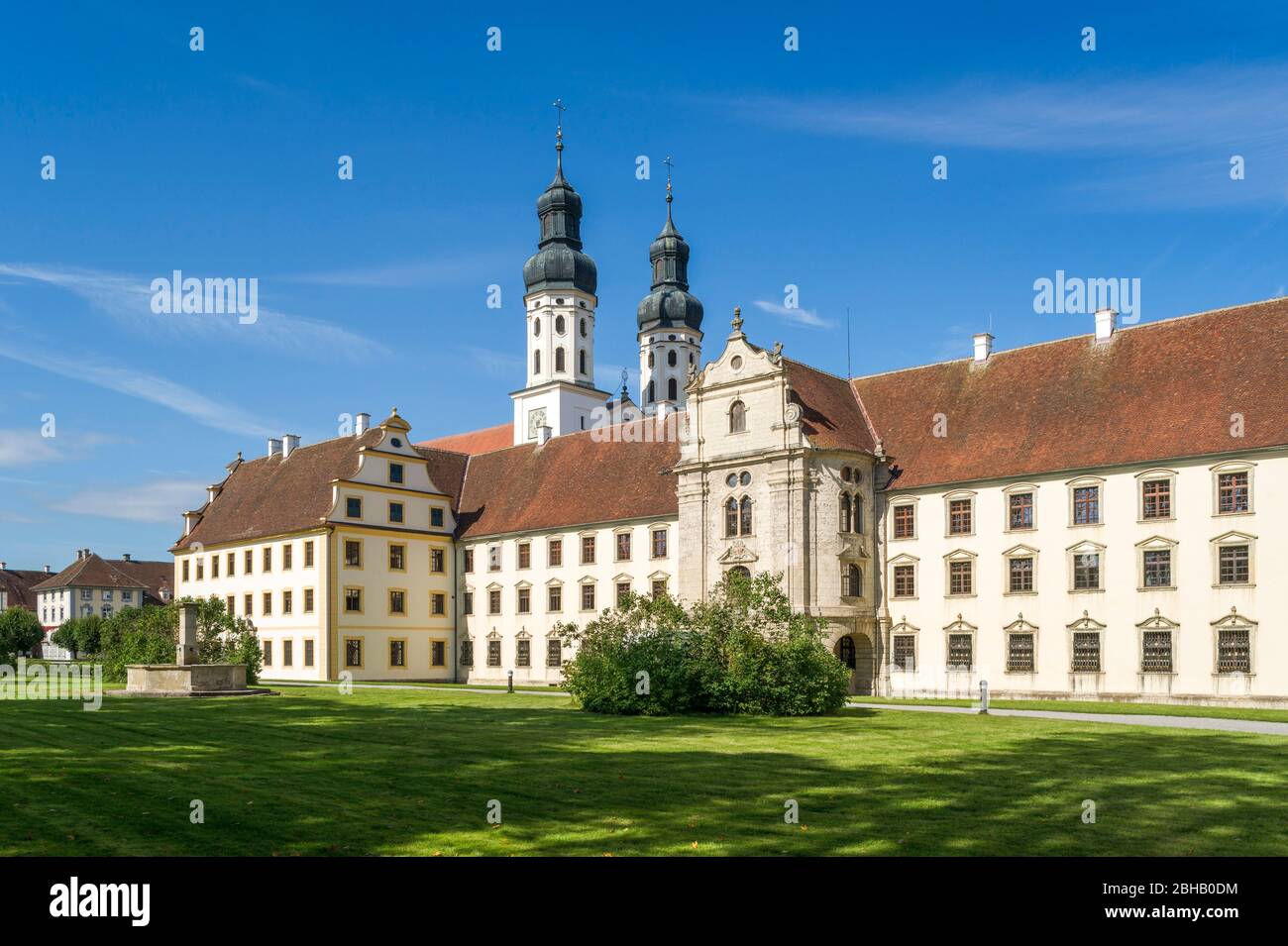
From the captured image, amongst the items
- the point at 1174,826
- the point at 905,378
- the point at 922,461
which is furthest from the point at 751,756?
the point at 905,378

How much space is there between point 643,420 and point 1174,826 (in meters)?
45.3

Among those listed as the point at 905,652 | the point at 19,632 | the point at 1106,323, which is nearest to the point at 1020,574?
the point at 905,652

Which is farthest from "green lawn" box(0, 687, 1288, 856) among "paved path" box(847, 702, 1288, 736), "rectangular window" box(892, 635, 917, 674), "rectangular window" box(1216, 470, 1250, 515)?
"rectangular window" box(892, 635, 917, 674)

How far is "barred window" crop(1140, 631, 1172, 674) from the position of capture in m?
38.3

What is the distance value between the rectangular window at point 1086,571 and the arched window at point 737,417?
14178mm

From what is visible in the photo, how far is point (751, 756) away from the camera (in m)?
20.1

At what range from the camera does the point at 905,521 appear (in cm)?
4547

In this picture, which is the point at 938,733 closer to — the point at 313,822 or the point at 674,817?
the point at 674,817

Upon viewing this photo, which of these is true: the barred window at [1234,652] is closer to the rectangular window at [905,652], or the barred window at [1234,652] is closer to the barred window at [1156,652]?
the barred window at [1156,652]

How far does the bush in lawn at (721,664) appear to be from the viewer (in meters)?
31.1

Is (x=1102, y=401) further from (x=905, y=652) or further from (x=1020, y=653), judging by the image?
(x=905, y=652)

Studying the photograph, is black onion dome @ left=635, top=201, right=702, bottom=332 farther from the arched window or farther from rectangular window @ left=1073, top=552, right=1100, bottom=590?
rectangular window @ left=1073, top=552, right=1100, bottom=590

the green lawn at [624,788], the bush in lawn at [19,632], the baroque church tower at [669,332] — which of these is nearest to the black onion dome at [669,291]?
the baroque church tower at [669,332]

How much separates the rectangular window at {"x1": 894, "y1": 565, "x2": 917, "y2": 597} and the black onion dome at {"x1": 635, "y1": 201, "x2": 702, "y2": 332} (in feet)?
208
